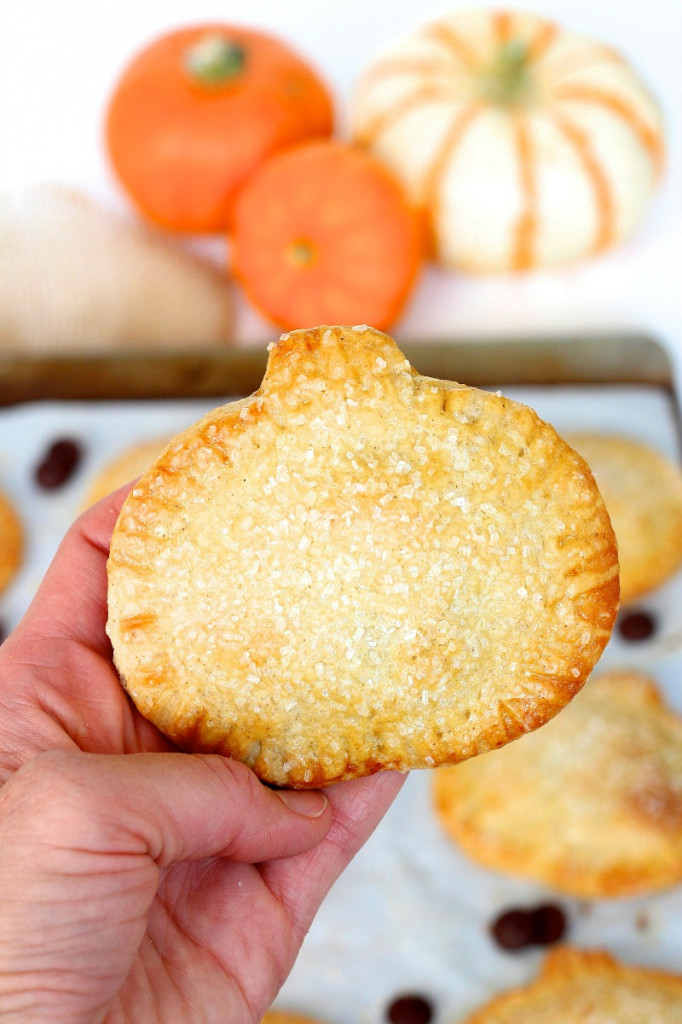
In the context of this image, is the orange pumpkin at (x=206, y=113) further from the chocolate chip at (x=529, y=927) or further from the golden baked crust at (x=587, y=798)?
the chocolate chip at (x=529, y=927)

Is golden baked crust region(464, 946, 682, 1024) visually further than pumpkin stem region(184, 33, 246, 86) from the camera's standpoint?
No

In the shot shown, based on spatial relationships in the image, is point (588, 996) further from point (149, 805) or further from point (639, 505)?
point (149, 805)

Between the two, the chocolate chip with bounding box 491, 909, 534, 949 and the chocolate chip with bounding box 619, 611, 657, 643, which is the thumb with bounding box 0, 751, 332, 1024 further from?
the chocolate chip with bounding box 619, 611, 657, 643

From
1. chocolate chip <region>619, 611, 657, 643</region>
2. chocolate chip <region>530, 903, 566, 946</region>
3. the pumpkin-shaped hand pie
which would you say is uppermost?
the pumpkin-shaped hand pie

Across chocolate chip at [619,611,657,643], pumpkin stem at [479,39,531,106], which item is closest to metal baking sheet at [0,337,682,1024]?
chocolate chip at [619,611,657,643]

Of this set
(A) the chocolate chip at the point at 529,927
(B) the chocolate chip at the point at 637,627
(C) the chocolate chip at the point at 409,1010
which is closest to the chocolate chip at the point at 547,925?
(A) the chocolate chip at the point at 529,927

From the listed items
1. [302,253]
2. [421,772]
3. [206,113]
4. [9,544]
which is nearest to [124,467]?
[9,544]
